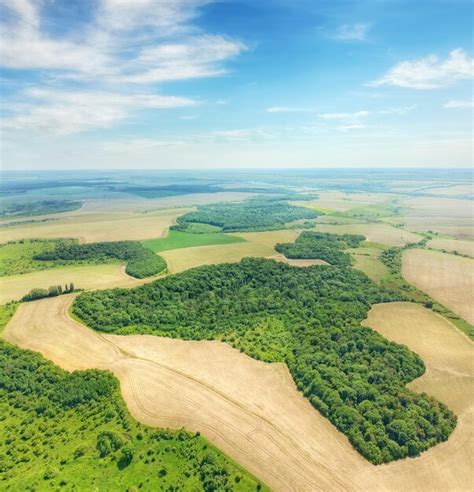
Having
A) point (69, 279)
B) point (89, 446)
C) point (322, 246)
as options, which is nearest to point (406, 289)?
point (322, 246)

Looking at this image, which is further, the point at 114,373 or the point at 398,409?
the point at 114,373

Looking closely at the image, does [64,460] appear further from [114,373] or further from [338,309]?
[338,309]

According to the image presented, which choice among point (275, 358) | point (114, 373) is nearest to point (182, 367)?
point (114, 373)

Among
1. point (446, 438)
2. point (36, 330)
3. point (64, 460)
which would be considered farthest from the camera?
point (36, 330)

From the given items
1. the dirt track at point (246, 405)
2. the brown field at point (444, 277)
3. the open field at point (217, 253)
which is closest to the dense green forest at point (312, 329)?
the dirt track at point (246, 405)

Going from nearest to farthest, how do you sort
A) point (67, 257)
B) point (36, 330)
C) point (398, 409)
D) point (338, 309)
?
point (398, 409) < point (36, 330) < point (338, 309) < point (67, 257)

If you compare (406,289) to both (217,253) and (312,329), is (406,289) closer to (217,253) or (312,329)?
(312,329)
